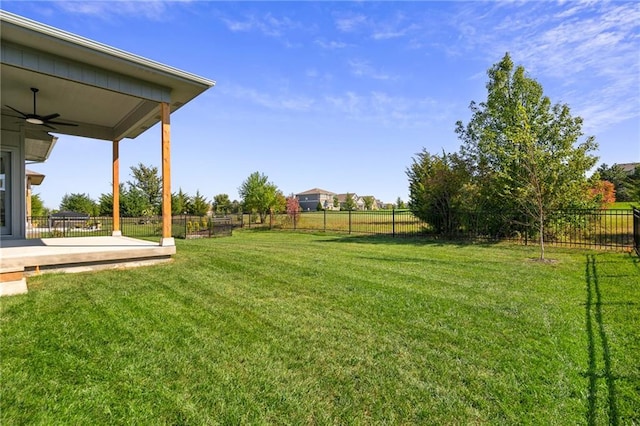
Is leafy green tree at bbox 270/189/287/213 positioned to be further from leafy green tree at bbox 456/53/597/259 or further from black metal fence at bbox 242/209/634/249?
leafy green tree at bbox 456/53/597/259

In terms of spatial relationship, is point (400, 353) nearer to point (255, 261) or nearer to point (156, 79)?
point (255, 261)

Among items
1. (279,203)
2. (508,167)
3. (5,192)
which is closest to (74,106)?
(5,192)

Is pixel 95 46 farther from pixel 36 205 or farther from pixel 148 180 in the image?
pixel 148 180

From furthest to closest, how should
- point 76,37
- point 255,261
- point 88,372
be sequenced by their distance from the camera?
point 255,261, point 76,37, point 88,372

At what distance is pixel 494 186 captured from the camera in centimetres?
1112

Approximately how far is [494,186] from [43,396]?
480 inches

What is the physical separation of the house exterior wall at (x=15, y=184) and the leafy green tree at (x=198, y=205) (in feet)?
62.9

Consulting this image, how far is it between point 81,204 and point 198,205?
34.7ft

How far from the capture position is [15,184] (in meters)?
8.16

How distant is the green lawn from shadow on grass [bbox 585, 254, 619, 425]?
0.05 ft

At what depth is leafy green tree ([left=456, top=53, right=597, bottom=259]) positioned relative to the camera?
9.51 m

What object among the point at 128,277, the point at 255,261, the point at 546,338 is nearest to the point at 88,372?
the point at 128,277

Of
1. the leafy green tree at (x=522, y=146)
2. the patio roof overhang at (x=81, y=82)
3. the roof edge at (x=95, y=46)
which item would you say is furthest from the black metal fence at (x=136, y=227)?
the leafy green tree at (x=522, y=146)

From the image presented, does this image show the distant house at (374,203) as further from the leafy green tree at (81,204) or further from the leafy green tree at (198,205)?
the leafy green tree at (81,204)
